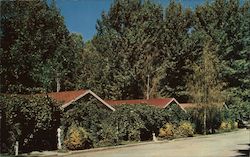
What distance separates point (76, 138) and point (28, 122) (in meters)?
3.31

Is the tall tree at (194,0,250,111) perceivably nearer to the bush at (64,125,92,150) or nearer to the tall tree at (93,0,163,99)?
the tall tree at (93,0,163,99)

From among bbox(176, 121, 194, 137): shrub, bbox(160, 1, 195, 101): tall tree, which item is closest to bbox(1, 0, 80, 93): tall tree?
bbox(160, 1, 195, 101): tall tree

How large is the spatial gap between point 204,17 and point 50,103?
130ft

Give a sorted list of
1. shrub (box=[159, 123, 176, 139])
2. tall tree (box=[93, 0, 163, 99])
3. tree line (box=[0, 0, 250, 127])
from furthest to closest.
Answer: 1. tall tree (box=[93, 0, 163, 99])
2. tree line (box=[0, 0, 250, 127])
3. shrub (box=[159, 123, 176, 139])

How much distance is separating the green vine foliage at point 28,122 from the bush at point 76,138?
3.87 ft

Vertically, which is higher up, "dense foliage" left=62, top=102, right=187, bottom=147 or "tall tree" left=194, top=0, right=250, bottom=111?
"tall tree" left=194, top=0, right=250, bottom=111

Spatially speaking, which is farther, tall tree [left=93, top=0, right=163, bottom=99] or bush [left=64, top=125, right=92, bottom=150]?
tall tree [left=93, top=0, right=163, bottom=99]

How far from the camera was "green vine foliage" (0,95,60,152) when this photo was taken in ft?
76.8

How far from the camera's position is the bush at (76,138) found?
26000mm

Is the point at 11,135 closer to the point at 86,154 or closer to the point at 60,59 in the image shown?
the point at 86,154

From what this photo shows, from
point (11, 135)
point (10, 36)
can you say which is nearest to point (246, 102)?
point (10, 36)

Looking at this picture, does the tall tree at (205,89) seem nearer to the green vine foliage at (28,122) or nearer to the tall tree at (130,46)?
the tall tree at (130,46)

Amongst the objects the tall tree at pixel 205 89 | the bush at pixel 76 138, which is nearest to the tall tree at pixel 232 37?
the tall tree at pixel 205 89

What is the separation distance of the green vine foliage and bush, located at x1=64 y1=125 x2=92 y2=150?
1179 mm
